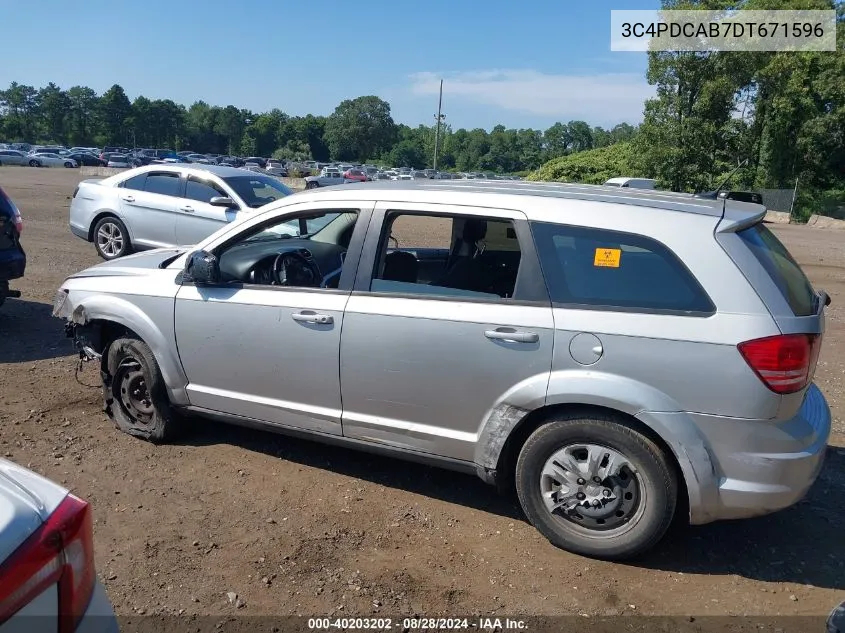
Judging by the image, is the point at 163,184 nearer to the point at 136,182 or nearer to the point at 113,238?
the point at 136,182

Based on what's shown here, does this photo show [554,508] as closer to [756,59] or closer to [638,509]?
[638,509]

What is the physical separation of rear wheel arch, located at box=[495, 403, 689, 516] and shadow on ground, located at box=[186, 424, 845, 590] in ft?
0.81

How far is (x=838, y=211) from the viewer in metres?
35.7

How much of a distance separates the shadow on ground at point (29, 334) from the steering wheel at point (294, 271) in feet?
10.8

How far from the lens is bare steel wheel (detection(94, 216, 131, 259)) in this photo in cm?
1132

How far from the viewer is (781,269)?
3.55 m

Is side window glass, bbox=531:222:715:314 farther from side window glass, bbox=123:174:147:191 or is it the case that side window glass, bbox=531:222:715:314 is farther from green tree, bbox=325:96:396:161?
green tree, bbox=325:96:396:161

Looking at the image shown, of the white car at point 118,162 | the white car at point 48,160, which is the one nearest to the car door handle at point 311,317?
the white car at point 118,162

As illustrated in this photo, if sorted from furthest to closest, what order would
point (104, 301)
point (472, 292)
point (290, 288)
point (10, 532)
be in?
point (104, 301) < point (290, 288) < point (472, 292) < point (10, 532)

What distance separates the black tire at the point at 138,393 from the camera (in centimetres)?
468

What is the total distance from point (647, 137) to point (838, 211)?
35.6 feet

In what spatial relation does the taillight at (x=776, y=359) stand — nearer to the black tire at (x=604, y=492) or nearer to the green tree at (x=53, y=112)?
the black tire at (x=604, y=492)

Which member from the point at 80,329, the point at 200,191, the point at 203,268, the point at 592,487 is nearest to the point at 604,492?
the point at 592,487

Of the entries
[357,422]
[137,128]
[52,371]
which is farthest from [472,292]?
[137,128]
